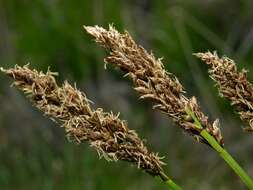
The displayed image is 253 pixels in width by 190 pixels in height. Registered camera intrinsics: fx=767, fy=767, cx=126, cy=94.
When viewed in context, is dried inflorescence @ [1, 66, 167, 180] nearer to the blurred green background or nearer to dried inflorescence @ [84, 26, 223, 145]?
dried inflorescence @ [84, 26, 223, 145]

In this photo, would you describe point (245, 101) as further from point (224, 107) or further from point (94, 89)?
point (94, 89)

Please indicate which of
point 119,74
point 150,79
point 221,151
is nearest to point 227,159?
point 221,151

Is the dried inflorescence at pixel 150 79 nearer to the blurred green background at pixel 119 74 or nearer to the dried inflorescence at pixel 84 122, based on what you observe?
the dried inflorescence at pixel 84 122

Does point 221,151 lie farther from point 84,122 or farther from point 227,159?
point 84,122

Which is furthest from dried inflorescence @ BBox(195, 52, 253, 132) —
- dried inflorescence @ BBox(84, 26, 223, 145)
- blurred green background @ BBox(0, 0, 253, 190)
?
blurred green background @ BBox(0, 0, 253, 190)

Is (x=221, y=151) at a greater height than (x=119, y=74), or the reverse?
(x=119, y=74)

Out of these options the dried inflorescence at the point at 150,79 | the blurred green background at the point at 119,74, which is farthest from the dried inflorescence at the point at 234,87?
the blurred green background at the point at 119,74
